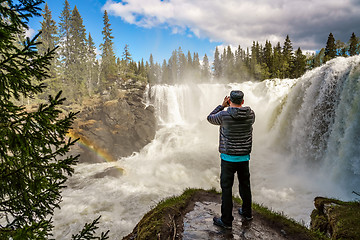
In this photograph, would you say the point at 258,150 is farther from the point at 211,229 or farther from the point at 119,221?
the point at 211,229

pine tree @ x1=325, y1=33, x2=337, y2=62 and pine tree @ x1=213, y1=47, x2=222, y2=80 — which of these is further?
pine tree @ x1=213, y1=47, x2=222, y2=80

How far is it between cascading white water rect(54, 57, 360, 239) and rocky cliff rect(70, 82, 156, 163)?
5.38 meters

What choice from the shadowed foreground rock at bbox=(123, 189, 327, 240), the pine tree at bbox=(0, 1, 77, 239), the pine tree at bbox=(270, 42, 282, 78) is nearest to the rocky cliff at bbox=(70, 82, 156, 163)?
the shadowed foreground rock at bbox=(123, 189, 327, 240)

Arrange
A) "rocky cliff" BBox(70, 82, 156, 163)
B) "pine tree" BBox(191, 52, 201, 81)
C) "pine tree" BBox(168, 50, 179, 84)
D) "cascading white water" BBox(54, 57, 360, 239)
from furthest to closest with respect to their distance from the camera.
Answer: "pine tree" BBox(168, 50, 179, 84), "pine tree" BBox(191, 52, 201, 81), "rocky cliff" BBox(70, 82, 156, 163), "cascading white water" BBox(54, 57, 360, 239)

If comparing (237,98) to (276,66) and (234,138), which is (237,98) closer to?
(234,138)

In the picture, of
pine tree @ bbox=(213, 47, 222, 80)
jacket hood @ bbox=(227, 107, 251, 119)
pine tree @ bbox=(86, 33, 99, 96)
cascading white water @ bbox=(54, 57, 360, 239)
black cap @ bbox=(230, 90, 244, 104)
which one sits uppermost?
pine tree @ bbox=(213, 47, 222, 80)

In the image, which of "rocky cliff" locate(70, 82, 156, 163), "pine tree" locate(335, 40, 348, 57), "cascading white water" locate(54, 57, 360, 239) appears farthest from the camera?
"pine tree" locate(335, 40, 348, 57)

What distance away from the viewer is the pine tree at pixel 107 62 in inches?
1651

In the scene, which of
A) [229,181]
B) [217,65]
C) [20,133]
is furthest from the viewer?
[217,65]

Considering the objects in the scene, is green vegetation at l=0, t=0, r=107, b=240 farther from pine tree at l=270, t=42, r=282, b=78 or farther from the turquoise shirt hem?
pine tree at l=270, t=42, r=282, b=78

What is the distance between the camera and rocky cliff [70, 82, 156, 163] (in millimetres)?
28562

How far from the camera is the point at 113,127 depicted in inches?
1265

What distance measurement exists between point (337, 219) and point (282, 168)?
37.0 ft

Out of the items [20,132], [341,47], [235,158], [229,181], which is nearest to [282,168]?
[229,181]
